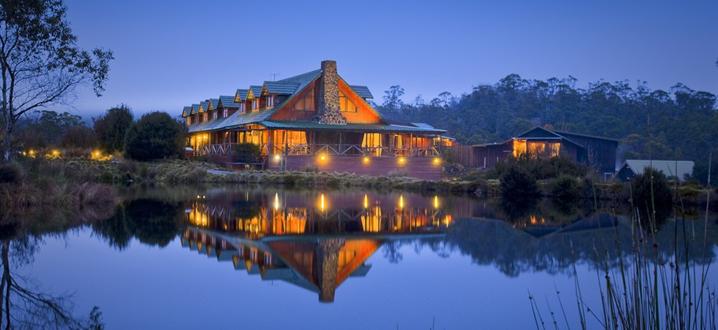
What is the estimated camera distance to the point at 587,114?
70.1 m

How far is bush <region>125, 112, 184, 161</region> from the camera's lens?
145ft

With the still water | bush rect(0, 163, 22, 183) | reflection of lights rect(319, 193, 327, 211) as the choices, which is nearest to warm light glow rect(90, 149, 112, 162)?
reflection of lights rect(319, 193, 327, 211)

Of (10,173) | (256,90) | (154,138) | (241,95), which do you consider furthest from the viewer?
(241,95)

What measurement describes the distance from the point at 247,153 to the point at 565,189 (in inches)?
863

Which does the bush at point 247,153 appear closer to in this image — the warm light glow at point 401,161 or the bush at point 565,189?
the warm light glow at point 401,161

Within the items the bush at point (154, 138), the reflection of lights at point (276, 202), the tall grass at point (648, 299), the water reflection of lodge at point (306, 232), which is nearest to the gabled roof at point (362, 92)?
the bush at point (154, 138)

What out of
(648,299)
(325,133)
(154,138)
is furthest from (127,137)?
(648,299)

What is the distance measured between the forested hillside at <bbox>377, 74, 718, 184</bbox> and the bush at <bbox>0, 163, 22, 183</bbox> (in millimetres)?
43497

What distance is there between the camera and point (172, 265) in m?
11.4

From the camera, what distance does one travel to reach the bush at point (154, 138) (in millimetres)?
44312

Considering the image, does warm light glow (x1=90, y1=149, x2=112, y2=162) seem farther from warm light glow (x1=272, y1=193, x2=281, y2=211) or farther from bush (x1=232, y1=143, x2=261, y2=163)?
warm light glow (x1=272, y1=193, x2=281, y2=211)

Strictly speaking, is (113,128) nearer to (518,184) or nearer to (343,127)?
(343,127)

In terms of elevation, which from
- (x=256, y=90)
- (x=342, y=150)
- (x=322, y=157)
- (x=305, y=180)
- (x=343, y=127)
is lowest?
(x=305, y=180)

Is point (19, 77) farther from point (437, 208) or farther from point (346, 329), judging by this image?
point (346, 329)
